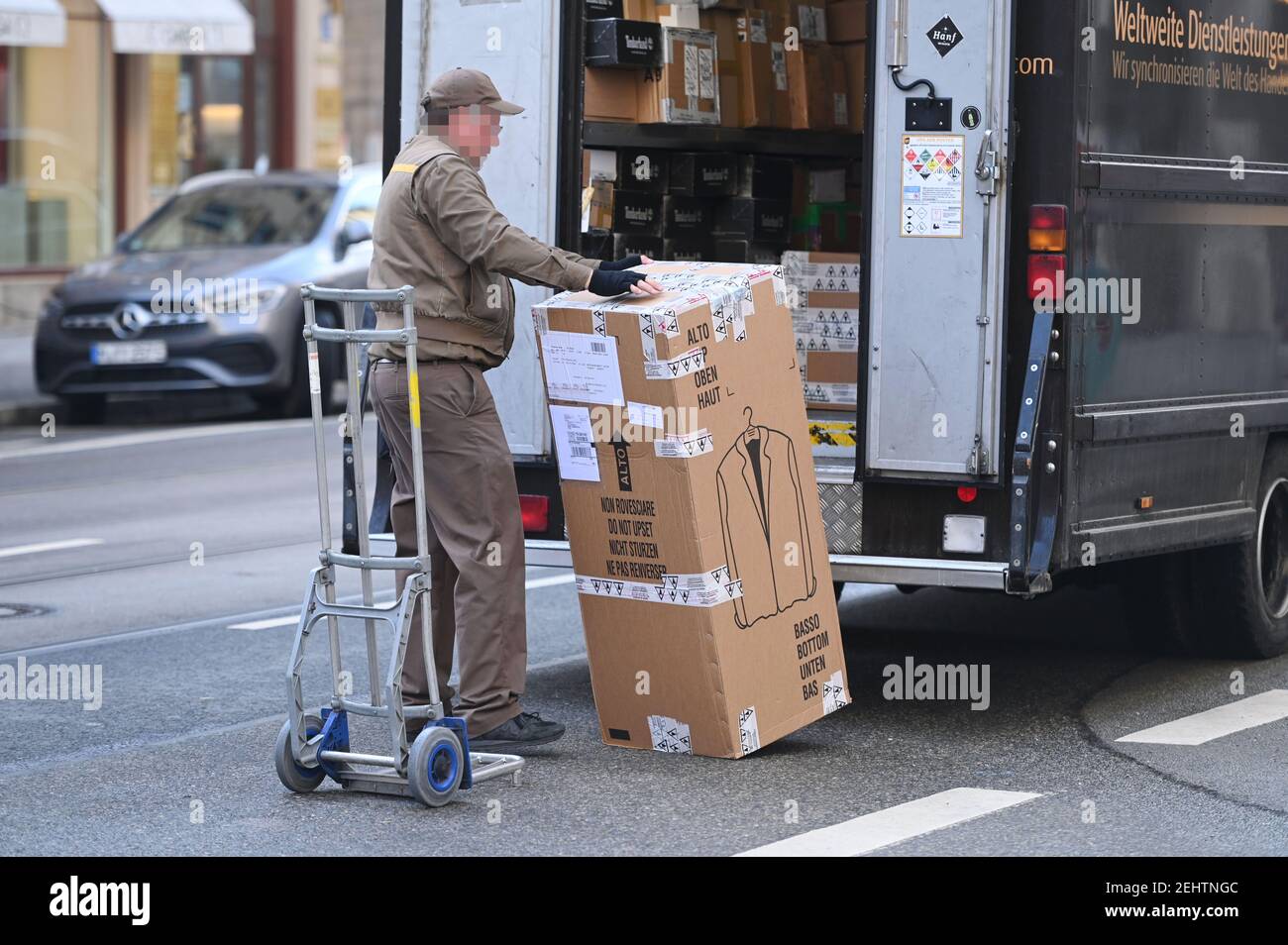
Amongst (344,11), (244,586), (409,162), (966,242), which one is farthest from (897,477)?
(344,11)

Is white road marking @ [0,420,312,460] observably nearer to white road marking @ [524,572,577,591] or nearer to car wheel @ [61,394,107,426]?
car wheel @ [61,394,107,426]

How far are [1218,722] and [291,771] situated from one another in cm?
312

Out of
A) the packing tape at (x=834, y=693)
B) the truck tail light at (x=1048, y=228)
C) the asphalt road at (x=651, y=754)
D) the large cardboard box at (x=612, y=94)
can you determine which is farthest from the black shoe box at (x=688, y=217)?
the packing tape at (x=834, y=693)

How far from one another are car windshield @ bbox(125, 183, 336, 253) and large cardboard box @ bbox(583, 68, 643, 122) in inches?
369

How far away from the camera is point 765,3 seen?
356 inches

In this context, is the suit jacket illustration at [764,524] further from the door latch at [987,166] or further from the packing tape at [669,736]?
the door latch at [987,166]

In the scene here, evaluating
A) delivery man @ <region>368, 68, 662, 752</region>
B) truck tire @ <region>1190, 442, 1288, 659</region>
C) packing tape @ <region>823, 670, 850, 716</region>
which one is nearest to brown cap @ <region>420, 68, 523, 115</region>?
delivery man @ <region>368, 68, 662, 752</region>

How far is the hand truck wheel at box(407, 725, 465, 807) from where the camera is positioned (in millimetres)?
5945

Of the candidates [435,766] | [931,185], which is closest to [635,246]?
[931,185]

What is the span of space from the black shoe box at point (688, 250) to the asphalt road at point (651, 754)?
164 cm

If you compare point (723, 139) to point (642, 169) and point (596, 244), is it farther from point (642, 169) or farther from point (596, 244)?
point (596, 244)

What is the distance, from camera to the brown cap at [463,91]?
258 inches

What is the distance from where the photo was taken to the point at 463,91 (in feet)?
21.5

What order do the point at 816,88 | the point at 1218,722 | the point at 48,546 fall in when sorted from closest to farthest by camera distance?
the point at 1218,722
the point at 816,88
the point at 48,546
